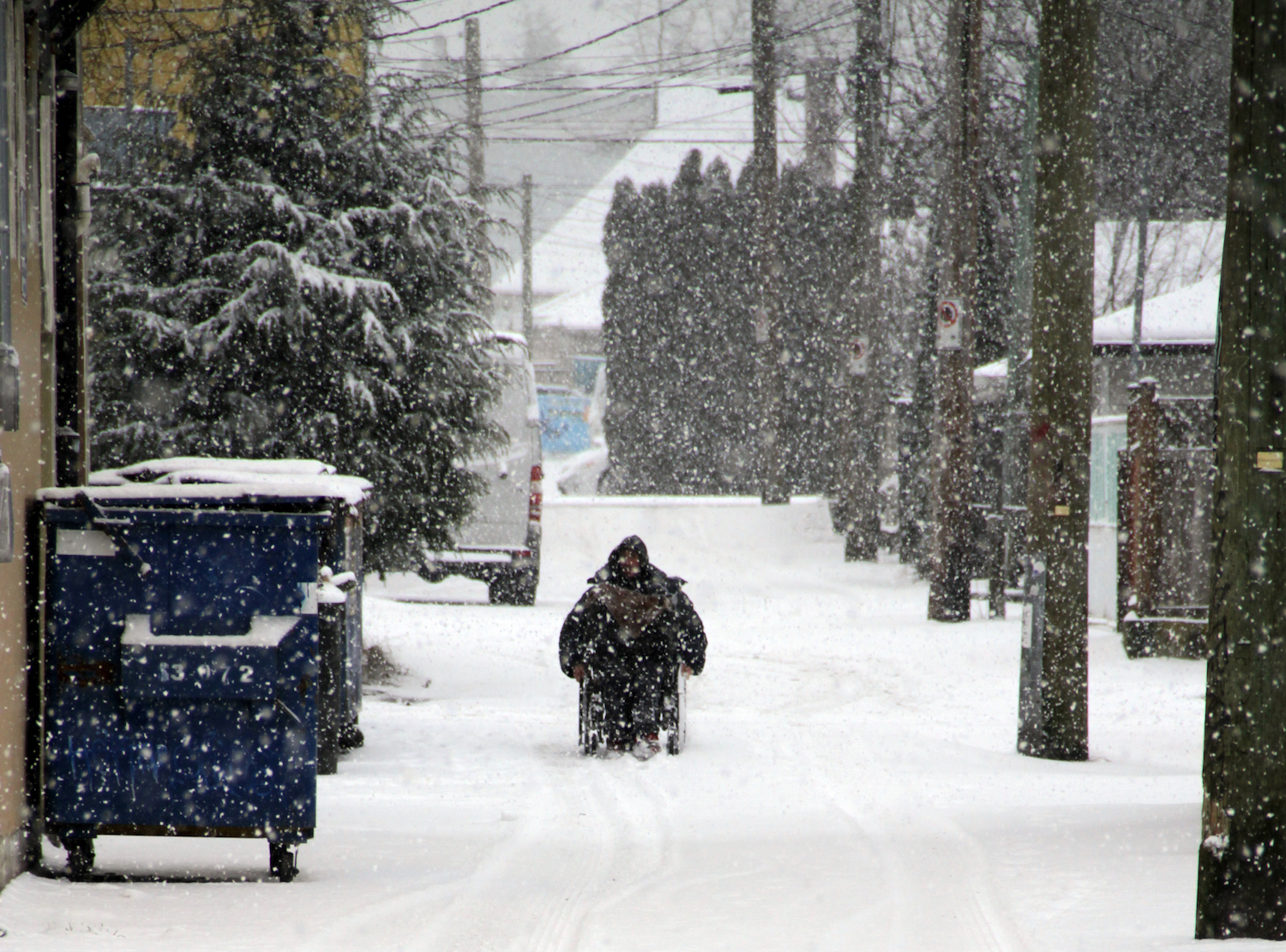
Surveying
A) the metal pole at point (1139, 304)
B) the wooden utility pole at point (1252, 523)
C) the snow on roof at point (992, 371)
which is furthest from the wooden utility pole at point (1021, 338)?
the wooden utility pole at point (1252, 523)

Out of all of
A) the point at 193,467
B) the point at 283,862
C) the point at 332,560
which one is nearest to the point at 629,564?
the point at 332,560

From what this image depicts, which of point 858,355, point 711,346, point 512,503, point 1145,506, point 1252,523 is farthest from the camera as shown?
point 711,346

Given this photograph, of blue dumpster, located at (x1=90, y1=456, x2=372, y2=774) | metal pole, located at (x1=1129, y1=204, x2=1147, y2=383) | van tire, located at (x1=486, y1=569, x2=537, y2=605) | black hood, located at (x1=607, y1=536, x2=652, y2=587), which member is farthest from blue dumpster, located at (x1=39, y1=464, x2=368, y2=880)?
metal pole, located at (x1=1129, y1=204, x2=1147, y2=383)

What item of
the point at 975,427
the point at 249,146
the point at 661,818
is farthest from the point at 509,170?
the point at 661,818

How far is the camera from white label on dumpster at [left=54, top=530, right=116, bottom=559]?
233 inches

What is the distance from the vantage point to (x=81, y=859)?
5.98m

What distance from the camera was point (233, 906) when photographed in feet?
18.1

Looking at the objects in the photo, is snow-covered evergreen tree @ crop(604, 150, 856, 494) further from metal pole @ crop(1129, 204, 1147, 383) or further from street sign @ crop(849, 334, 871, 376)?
metal pole @ crop(1129, 204, 1147, 383)

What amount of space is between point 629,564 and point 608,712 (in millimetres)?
933

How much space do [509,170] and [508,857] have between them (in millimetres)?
67152

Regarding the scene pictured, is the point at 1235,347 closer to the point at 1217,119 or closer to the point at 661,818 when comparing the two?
the point at 661,818

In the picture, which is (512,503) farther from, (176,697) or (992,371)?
(176,697)

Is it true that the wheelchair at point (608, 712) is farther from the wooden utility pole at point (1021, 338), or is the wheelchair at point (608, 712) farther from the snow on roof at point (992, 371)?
the snow on roof at point (992, 371)

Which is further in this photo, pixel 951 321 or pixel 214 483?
pixel 951 321
